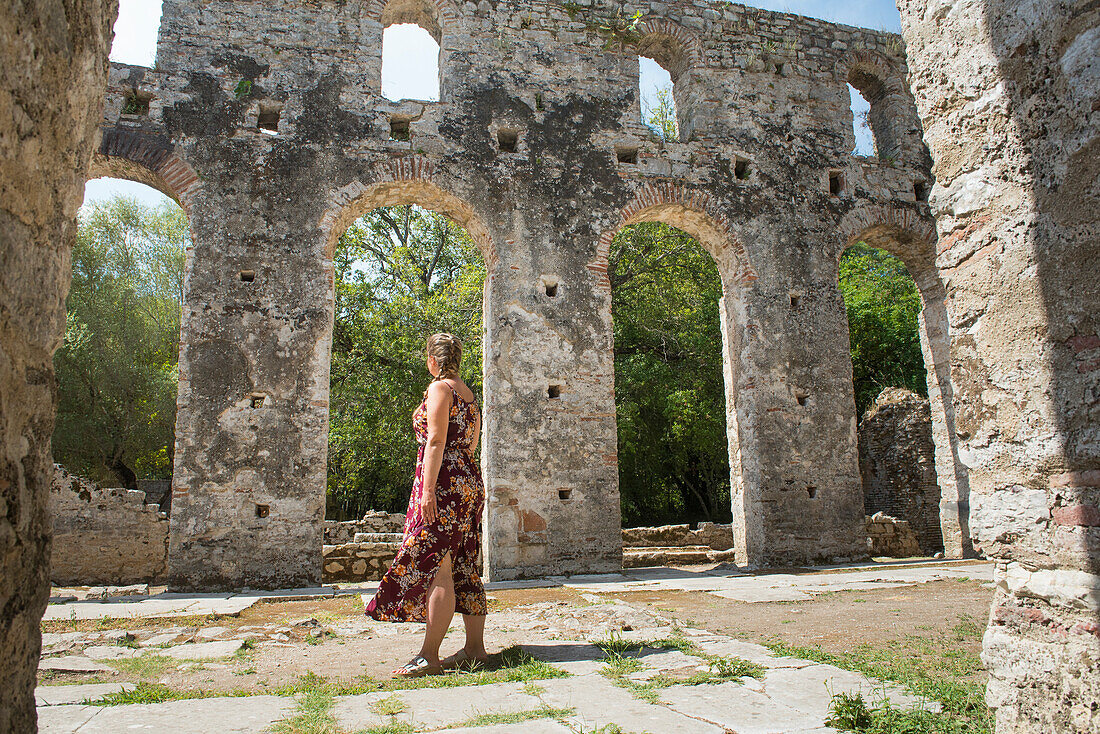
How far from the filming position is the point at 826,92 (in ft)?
36.1

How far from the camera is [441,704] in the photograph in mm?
2650

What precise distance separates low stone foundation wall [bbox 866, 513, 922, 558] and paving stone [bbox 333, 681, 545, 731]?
34.9 feet

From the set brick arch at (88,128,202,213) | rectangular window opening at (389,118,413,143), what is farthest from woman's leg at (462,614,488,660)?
rectangular window opening at (389,118,413,143)

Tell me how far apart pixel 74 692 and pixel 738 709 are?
2.69 meters

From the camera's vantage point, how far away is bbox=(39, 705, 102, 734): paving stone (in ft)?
7.63

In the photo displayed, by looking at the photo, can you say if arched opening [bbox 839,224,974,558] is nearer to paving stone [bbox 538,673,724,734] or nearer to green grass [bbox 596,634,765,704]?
green grass [bbox 596,634,765,704]

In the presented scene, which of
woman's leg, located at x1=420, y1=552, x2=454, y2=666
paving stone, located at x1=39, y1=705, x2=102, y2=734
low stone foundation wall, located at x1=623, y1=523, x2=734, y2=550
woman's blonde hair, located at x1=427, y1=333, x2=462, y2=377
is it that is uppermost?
woman's blonde hair, located at x1=427, y1=333, x2=462, y2=377

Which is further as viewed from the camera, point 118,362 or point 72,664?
point 118,362

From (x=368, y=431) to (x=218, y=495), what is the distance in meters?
7.85

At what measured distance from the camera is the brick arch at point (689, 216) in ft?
32.1

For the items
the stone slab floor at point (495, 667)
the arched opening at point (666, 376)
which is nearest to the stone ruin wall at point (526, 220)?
the stone slab floor at point (495, 667)

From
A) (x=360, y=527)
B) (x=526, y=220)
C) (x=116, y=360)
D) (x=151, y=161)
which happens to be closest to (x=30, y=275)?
(x=526, y=220)

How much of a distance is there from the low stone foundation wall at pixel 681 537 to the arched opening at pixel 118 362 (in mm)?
11656

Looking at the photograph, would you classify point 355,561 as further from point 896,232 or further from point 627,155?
point 896,232
